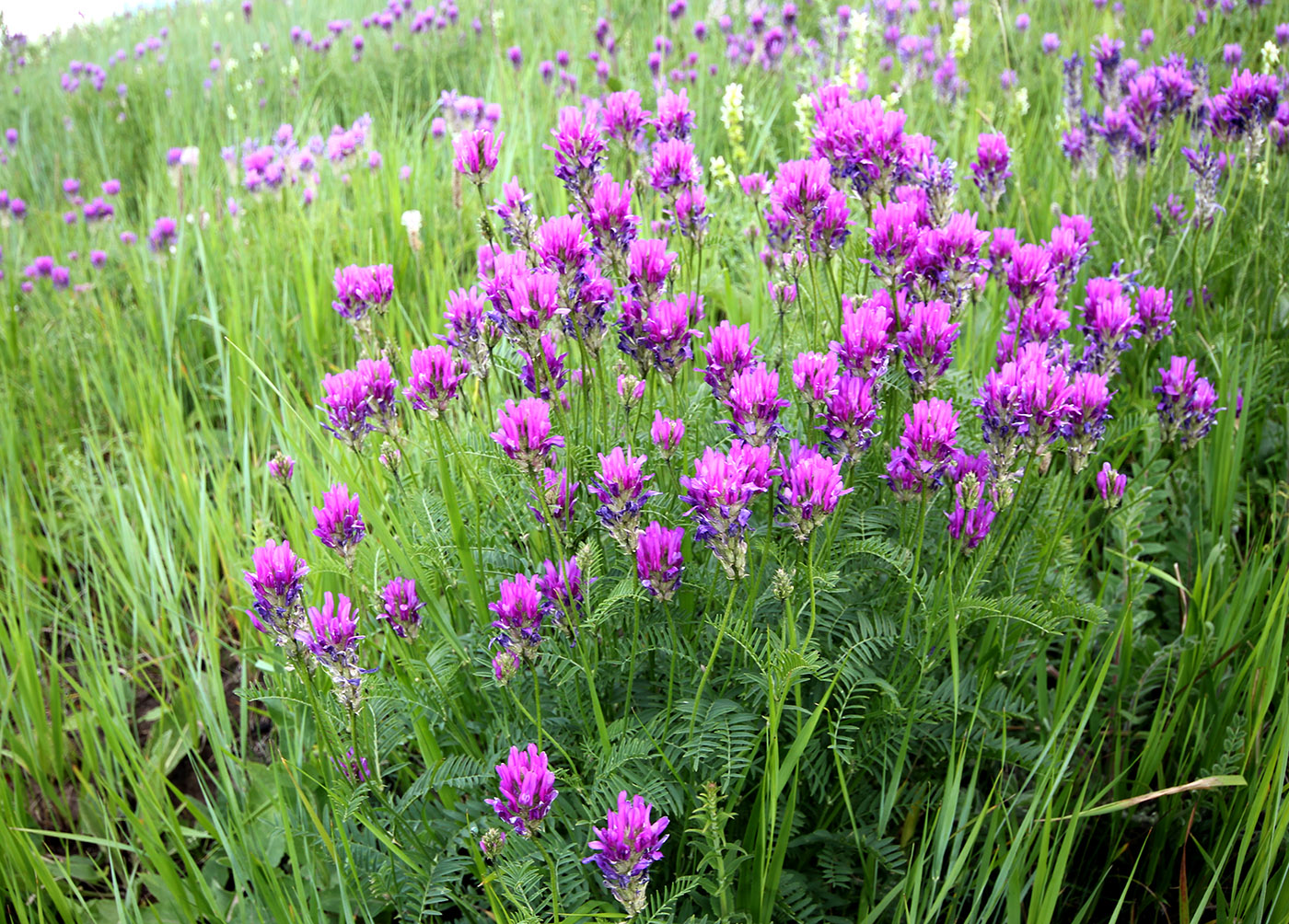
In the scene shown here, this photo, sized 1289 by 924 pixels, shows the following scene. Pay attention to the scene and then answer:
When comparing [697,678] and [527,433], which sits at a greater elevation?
[527,433]

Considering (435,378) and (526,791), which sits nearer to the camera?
(526,791)

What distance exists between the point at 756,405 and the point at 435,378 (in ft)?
2.22

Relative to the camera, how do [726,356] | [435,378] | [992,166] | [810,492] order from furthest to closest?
[992,166] < [435,378] < [726,356] < [810,492]

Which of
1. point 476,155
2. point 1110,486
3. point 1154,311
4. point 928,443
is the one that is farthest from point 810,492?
point 1154,311

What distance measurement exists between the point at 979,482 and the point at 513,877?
3.40 feet

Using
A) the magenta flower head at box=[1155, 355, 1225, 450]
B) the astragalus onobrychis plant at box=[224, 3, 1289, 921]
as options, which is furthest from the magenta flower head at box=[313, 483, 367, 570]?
the magenta flower head at box=[1155, 355, 1225, 450]

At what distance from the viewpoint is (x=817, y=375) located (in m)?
1.61

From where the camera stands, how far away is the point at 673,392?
188 centimetres

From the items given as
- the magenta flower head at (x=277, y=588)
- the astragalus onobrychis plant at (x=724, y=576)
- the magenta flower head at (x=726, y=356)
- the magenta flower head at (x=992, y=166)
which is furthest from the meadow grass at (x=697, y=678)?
the magenta flower head at (x=992, y=166)

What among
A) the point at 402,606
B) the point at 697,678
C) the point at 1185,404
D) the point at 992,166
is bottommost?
the point at 697,678

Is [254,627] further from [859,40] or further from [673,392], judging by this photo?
[859,40]

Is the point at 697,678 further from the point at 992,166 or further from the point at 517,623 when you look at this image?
the point at 992,166

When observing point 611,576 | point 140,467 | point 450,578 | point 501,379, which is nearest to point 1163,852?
point 611,576

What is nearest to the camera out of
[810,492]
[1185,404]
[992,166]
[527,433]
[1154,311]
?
[810,492]
